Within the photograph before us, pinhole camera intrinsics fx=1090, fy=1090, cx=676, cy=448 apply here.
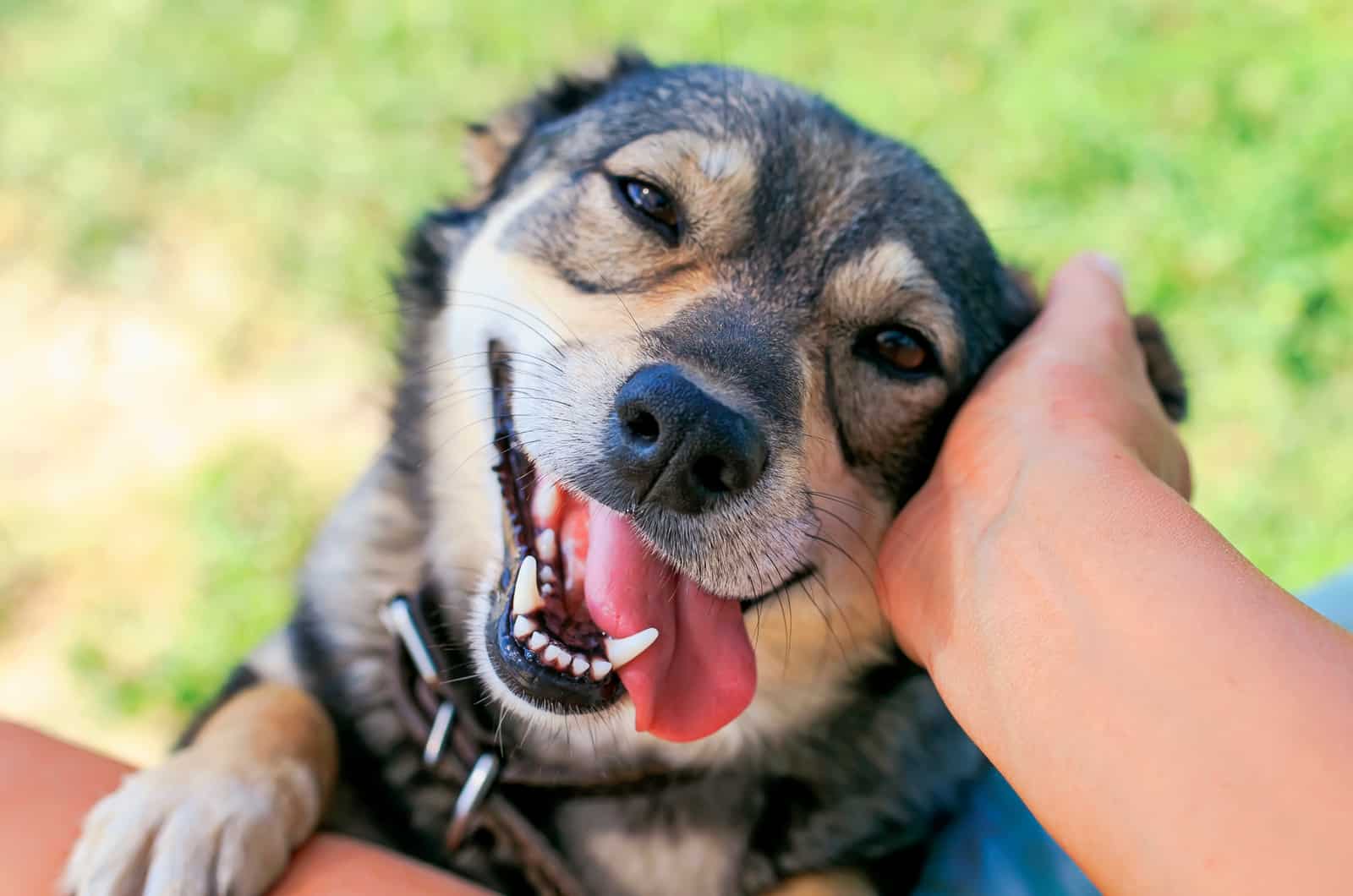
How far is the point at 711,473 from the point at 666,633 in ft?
1.06

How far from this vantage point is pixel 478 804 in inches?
83.4

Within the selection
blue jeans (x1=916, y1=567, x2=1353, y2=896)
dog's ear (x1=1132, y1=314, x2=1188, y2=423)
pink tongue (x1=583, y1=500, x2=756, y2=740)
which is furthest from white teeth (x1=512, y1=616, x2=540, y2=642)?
dog's ear (x1=1132, y1=314, x2=1188, y2=423)

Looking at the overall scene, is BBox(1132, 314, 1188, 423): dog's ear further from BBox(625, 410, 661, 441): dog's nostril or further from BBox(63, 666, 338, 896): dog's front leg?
BBox(63, 666, 338, 896): dog's front leg

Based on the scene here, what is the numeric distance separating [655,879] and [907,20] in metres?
4.96

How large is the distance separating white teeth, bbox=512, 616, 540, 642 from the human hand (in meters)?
0.66

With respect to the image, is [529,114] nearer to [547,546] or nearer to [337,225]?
[547,546]

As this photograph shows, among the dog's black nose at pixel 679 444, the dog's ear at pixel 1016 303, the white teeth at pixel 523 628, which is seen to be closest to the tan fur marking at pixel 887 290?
the dog's ear at pixel 1016 303

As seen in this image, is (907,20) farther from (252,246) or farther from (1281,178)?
(252,246)

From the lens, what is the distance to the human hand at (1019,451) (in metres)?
1.73

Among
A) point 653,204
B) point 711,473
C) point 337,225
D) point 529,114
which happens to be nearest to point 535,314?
point 653,204

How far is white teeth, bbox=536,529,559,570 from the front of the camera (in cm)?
199

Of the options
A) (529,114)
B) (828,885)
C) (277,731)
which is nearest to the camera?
(277,731)

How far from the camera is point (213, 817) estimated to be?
1.88 m

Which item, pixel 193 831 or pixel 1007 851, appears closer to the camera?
pixel 193 831
